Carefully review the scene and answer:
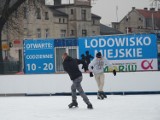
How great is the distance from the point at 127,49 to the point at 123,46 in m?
0.28

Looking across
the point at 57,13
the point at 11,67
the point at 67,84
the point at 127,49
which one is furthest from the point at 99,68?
the point at 57,13

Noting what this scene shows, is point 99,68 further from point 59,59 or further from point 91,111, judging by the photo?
point 59,59

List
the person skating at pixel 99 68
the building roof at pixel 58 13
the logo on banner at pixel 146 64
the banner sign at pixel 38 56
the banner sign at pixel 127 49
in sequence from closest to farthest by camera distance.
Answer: the person skating at pixel 99 68 < the logo on banner at pixel 146 64 < the banner sign at pixel 127 49 < the banner sign at pixel 38 56 < the building roof at pixel 58 13

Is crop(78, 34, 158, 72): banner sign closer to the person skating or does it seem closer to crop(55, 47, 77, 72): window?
crop(55, 47, 77, 72): window

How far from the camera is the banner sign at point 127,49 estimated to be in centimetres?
2719

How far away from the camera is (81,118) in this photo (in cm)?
1283

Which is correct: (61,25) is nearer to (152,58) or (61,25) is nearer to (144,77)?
(152,58)

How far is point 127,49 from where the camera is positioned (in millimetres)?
27906

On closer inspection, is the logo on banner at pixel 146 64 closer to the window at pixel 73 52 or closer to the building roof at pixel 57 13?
the window at pixel 73 52

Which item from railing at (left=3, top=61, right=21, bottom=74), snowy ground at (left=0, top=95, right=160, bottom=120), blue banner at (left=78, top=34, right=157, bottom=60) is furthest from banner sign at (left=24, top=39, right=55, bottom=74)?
snowy ground at (left=0, top=95, right=160, bottom=120)

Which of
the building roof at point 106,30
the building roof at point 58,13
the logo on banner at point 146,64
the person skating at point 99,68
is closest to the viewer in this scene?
the person skating at point 99,68

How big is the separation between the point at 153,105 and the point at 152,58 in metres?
11.5

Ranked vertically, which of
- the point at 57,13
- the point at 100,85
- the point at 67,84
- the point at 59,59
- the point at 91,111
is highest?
the point at 57,13

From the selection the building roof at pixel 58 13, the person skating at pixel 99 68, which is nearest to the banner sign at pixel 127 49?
the person skating at pixel 99 68
